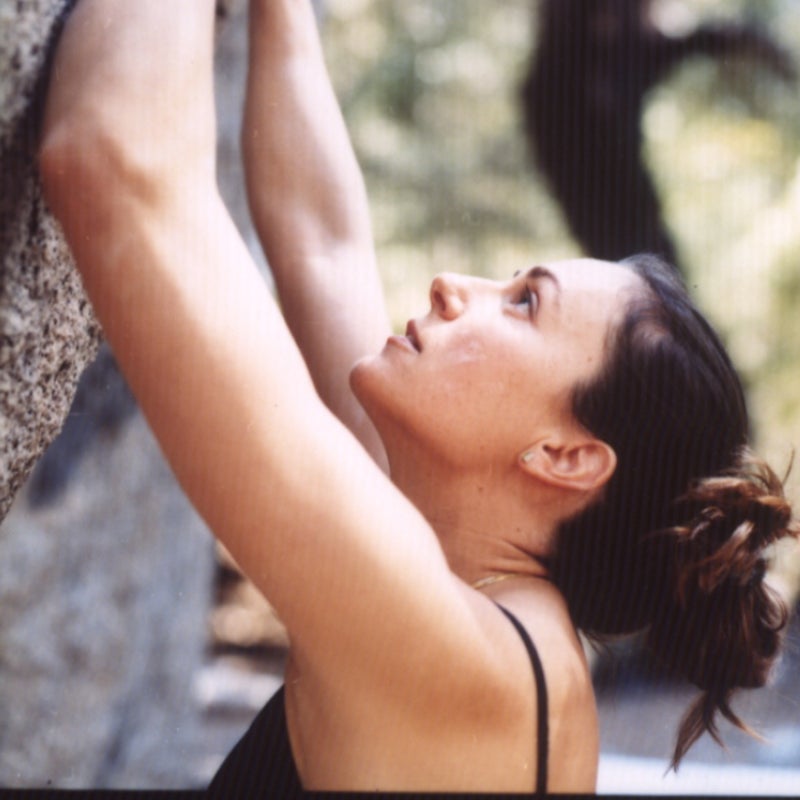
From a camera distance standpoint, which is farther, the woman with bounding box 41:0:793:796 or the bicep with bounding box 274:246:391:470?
the bicep with bounding box 274:246:391:470

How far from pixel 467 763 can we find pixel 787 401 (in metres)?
0.53

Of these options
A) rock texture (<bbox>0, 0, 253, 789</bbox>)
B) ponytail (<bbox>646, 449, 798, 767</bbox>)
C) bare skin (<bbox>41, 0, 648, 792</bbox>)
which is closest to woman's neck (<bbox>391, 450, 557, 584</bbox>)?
bare skin (<bbox>41, 0, 648, 792</bbox>)

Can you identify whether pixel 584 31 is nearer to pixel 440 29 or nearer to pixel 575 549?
pixel 440 29

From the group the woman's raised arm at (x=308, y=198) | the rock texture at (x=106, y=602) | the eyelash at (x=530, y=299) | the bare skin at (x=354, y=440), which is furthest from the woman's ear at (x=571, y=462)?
the rock texture at (x=106, y=602)

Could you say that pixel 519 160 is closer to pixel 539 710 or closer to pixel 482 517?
pixel 482 517

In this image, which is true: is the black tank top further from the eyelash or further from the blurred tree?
the blurred tree

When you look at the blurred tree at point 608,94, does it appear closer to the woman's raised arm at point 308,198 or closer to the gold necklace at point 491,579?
the woman's raised arm at point 308,198

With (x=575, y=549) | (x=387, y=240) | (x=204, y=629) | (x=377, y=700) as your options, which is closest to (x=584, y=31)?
(x=387, y=240)

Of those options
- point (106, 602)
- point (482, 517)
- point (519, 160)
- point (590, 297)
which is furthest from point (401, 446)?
point (106, 602)

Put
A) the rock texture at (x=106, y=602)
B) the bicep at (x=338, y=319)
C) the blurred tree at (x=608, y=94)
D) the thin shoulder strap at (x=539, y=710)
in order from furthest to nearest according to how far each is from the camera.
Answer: the rock texture at (x=106, y=602)
the blurred tree at (x=608, y=94)
the bicep at (x=338, y=319)
the thin shoulder strap at (x=539, y=710)

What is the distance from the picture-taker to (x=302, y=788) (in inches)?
34.9

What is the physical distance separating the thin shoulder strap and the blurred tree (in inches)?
18.1

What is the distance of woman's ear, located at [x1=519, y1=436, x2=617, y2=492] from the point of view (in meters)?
0.94

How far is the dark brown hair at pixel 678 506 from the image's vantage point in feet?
3.08
